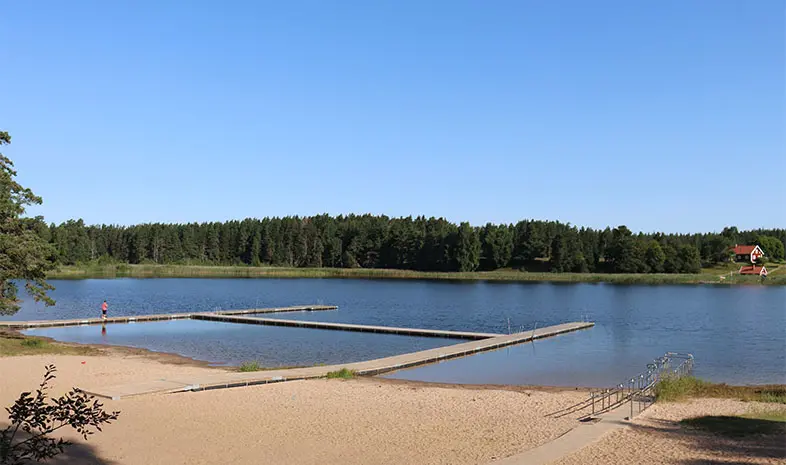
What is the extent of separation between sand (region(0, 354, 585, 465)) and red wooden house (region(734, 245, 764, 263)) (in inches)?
4560

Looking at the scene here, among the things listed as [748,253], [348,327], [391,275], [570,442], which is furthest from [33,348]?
[748,253]

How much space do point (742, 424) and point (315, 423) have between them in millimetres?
8702

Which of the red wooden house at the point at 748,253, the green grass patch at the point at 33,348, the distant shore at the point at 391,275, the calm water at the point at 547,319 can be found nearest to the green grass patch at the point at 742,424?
the calm water at the point at 547,319

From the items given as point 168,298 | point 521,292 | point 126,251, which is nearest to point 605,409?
point 168,298

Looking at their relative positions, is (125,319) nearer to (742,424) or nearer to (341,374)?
(341,374)

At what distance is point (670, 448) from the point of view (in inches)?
469

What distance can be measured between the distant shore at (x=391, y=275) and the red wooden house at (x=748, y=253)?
8894 mm

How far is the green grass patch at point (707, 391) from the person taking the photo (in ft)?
56.1

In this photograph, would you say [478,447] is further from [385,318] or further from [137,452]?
[385,318]

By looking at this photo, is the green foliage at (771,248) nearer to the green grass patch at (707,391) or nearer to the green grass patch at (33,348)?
the green grass patch at (707,391)

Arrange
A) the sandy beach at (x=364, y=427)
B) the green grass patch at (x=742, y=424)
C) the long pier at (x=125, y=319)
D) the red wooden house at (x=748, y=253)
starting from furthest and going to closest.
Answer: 1. the red wooden house at (x=748, y=253)
2. the long pier at (x=125, y=319)
3. the green grass patch at (x=742, y=424)
4. the sandy beach at (x=364, y=427)

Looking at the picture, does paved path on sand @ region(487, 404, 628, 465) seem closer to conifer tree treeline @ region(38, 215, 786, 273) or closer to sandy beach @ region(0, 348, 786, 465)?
sandy beach @ region(0, 348, 786, 465)

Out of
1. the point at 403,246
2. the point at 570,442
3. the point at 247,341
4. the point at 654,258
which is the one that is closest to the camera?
the point at 570,442

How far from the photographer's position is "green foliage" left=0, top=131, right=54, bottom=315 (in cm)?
2425
